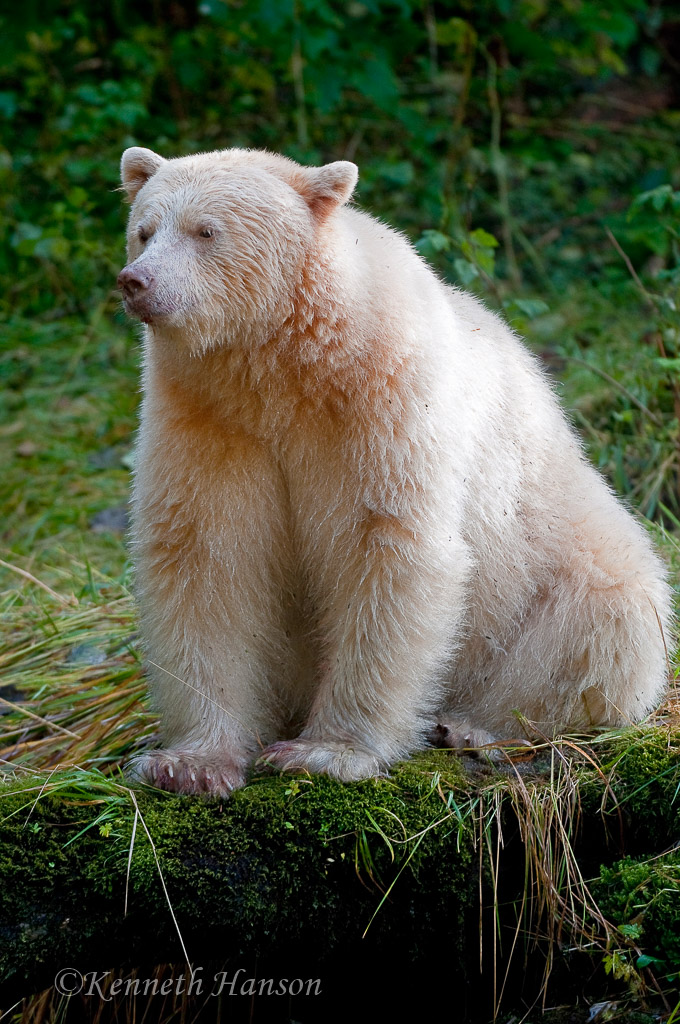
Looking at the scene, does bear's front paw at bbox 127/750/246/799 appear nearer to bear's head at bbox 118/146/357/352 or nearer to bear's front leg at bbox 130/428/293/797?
bear's front leg at bbox 130/428/293/797

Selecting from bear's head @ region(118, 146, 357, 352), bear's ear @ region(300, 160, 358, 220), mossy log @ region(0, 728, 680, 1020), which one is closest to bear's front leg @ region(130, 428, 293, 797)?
mossy log @ region(0, 728, 680, 1020)

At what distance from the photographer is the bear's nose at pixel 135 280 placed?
10.2 ft

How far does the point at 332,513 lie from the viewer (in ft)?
11.5

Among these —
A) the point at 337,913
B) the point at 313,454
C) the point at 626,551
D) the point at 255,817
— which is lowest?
the point at 337,913

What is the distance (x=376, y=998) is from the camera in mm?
3645

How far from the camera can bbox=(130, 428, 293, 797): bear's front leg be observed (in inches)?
139

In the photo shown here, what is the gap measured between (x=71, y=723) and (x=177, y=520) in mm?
1496

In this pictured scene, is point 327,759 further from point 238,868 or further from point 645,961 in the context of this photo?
point 645,961

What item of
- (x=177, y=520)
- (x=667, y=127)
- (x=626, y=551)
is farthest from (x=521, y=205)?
(x=177, y=520)

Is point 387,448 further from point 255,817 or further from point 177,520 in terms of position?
point 255,817

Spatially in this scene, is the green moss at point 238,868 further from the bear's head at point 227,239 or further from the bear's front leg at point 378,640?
the bear's head at point 227,239

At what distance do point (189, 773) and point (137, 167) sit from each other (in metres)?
1.95

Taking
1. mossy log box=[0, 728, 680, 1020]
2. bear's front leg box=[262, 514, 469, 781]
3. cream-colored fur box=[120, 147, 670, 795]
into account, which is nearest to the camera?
mossy log box=[0, 728, 680, 1020]

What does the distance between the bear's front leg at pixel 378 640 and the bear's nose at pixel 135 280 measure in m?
0.97
